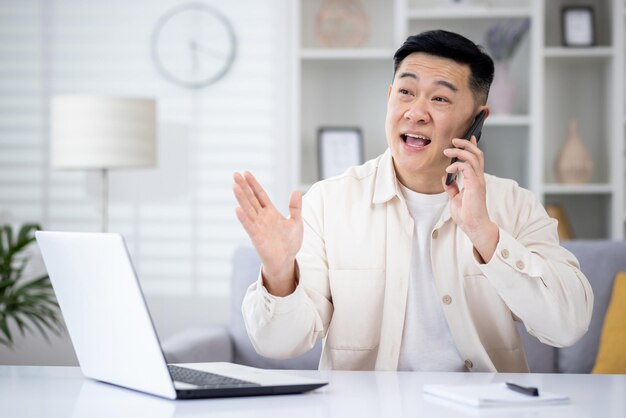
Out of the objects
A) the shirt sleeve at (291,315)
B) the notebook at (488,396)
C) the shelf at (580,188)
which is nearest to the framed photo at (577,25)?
the shelf at (580,188)

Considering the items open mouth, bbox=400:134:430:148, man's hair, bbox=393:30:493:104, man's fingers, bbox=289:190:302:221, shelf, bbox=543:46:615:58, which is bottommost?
man's fingers, bbox=289:190:302:221

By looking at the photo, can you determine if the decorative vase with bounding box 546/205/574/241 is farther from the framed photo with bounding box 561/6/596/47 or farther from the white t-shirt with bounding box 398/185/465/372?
the white t-shirt with bounding box 398/185/465/372

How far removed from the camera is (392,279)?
73.6 inches

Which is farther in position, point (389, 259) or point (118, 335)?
point (389, 259)

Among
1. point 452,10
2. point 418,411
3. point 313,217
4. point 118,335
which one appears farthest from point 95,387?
point 452,10

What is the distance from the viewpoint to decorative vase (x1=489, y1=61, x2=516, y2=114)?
3801 millimetres

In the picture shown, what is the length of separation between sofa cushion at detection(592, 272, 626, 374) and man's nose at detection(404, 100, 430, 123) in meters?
Result: 1.09

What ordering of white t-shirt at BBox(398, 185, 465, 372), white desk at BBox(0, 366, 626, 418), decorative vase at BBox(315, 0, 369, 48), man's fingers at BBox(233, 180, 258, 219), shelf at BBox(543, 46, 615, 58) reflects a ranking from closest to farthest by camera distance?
white desk at BBox(0, 366, 626, 418) < man's fingers at BBox(233, 180, 258, 219) < white t-shirt at BBox(398, 185, 465, 372) < shelf at BBox(543, 46, 615, 58) < decorative vase at BBox(315, 0, 369, 48)

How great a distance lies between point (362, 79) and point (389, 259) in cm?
229

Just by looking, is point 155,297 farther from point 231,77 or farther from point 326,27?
point 326,27

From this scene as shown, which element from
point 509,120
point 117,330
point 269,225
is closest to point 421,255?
point 269,225

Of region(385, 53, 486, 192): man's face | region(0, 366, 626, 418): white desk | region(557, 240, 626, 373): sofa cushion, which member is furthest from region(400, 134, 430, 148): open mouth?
region(557, 240, 626, 373): sofa cushion

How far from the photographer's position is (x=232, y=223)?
13.7 ft

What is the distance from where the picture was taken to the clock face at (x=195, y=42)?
163 inches
